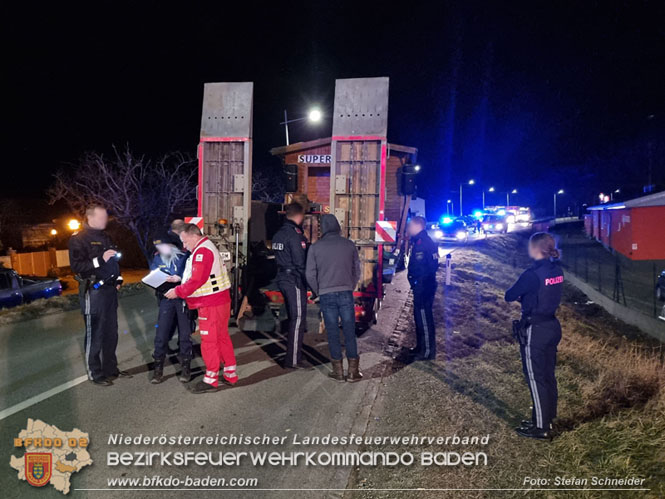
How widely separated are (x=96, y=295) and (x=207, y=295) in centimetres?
141

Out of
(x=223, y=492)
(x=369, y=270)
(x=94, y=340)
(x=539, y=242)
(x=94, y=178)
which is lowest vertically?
(x=223, y=492)

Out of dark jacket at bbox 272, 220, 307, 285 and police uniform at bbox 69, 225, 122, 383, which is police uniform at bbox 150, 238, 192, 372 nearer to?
police uniform at bbox 69, 225, 122, 383

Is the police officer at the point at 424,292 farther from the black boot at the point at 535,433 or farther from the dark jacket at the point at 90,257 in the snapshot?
the dark jacket at the point at 90,257

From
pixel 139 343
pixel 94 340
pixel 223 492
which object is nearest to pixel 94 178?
pixel 139 343

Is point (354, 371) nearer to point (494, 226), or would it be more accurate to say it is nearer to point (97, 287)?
point (97, 287)

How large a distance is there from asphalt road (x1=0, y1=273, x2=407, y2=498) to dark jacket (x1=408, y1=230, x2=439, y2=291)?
120 centimetres

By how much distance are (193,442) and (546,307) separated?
10.8ft

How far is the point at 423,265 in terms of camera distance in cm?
582

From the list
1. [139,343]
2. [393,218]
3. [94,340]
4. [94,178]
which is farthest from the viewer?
[94,178]

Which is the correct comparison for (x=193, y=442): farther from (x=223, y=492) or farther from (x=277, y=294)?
(x=277, y=294)

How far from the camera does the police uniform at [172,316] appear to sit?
5.00 metres

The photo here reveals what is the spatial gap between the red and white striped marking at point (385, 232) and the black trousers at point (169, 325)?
10.3 feet

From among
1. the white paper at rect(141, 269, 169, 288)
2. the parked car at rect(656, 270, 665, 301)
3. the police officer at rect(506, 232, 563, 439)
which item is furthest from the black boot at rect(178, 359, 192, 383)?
the parked car at rect(656, 270, 665, 301)

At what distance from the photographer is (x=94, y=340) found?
4875mm
